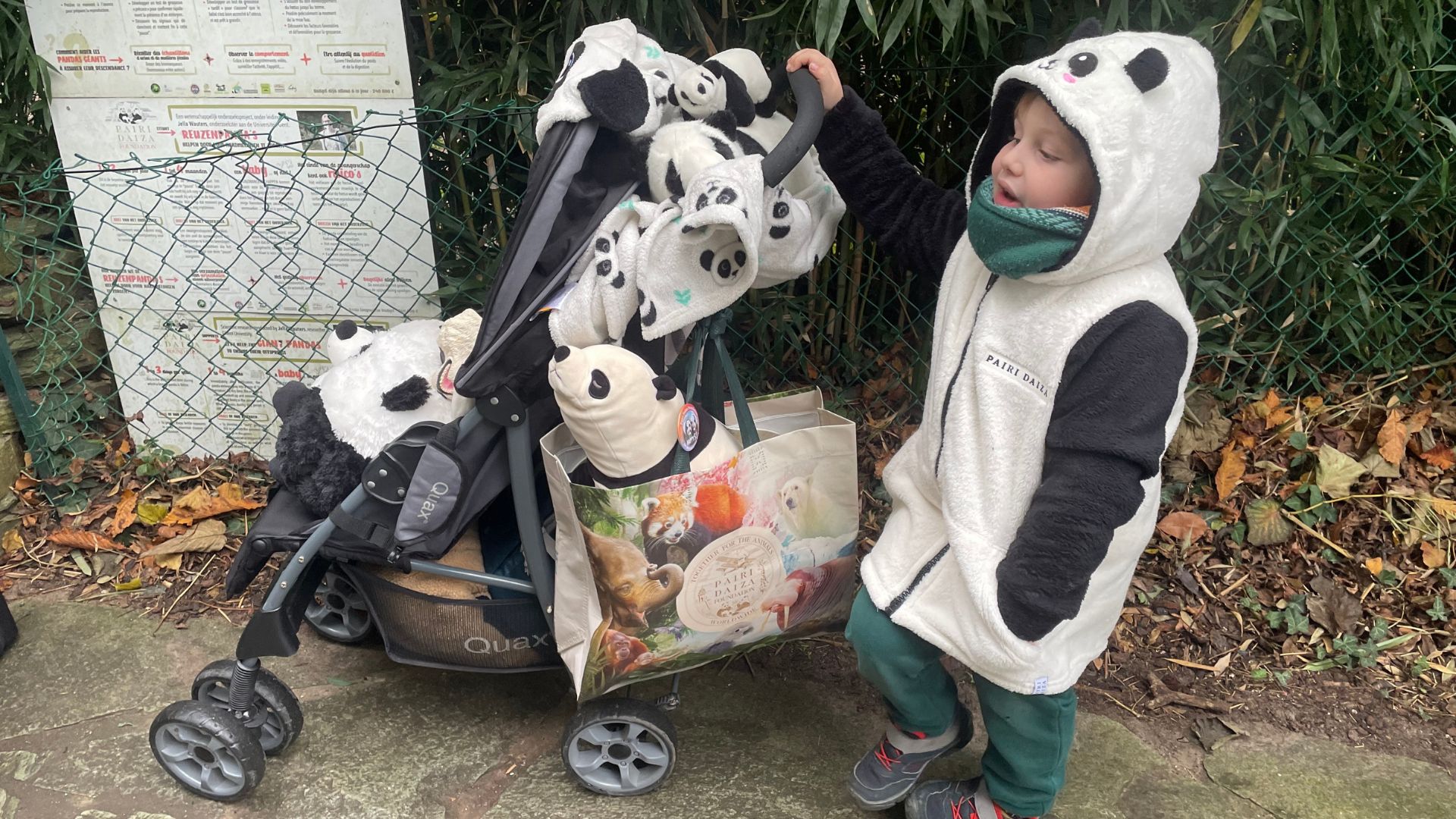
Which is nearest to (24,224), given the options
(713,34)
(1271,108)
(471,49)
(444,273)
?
(444,273)

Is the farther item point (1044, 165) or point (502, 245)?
point (502, 245)

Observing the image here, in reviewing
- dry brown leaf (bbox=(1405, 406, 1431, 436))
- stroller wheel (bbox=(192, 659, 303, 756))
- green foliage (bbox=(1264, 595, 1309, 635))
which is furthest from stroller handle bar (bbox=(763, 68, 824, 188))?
dry brown leaf (bbox=(1405, 406, 1431, 436))

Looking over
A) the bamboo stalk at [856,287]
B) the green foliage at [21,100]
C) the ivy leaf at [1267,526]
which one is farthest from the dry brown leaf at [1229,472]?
the green foliage at [21,100]

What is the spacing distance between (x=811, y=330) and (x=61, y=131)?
86.0 inches

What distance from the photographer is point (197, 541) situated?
2977 millimetres

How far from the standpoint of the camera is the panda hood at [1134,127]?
1.43m

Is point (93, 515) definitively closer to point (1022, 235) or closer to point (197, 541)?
point (197, 541)

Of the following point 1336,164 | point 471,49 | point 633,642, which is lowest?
point 633,642

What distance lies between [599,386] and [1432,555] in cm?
241

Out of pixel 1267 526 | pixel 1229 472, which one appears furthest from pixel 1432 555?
pixel 1229 472

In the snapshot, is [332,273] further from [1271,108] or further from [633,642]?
[1271,108]

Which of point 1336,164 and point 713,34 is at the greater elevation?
point 713,34

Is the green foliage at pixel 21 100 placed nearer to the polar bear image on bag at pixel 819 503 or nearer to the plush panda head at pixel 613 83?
the plush panda head at pixel 613 83

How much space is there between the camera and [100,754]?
2.30m
